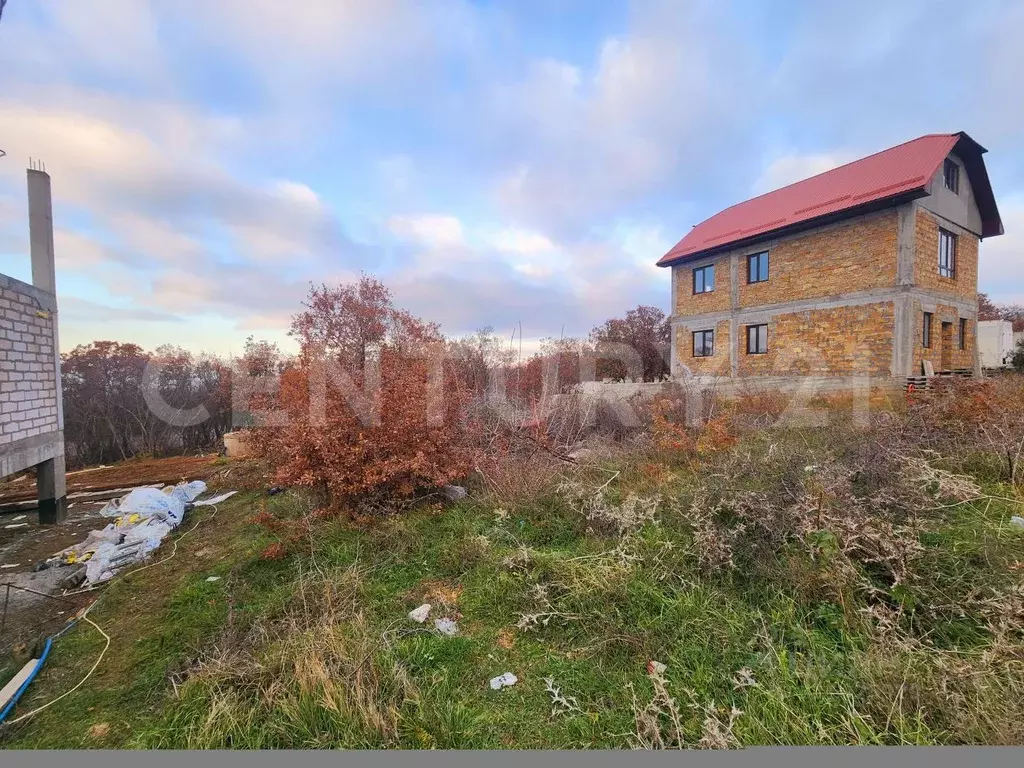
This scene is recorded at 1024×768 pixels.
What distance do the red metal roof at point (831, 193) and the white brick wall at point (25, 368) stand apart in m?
16.2

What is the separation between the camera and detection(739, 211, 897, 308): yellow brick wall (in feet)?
34.1

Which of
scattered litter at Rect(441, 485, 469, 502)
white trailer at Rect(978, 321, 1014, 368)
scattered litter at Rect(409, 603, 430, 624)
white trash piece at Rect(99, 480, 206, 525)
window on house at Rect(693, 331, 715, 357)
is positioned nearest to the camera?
scattered litter at Rect(409, 603, 430, 624)

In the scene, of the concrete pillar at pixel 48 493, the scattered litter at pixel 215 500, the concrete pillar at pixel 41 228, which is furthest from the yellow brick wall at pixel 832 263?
the concrete pillar at pixel 48 493

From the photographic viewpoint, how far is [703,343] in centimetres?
1477

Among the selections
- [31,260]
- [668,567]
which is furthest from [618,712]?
[31,260]

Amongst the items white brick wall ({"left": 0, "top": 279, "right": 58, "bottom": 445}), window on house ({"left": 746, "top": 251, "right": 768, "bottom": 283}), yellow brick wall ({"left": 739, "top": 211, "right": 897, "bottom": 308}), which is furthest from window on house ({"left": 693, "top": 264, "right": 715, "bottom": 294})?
white brick wall ({"left": 0, "top": 279, "right": 58, "bottom": 445})

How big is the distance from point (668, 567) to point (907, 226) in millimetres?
12201

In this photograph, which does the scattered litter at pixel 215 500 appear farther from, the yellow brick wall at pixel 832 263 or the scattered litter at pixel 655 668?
the yellow brick wall at pixel 832 263

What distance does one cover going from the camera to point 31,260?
239 inches

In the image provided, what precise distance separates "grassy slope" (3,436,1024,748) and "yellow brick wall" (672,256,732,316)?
39.1 ft

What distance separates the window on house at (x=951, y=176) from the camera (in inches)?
432

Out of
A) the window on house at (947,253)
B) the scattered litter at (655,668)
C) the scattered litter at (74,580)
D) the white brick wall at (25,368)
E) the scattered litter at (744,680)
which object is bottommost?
the scattered litter at (74,580)

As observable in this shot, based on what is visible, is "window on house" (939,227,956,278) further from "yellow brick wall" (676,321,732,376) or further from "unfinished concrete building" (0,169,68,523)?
"unfinished concrete building" (0,169,68,523)

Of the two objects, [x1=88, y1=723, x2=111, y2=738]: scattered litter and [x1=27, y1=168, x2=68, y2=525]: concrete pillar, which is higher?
[x1=27, y1=168, x2=68, y2=525]: concrete pillar
